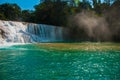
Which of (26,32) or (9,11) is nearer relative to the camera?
(26,32)

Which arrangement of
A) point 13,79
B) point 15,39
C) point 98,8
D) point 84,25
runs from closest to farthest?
point 13,79, point 15,39, point 84,25, point 98,8

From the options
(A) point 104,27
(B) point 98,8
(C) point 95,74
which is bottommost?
(C) point 95,74

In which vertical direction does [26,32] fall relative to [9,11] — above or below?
below

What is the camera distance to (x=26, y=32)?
4450 centimetres

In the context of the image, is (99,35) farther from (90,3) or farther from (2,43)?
(2,43)

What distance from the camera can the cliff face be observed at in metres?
39.4

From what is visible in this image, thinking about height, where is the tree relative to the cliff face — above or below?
above

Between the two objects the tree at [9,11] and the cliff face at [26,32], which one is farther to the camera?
the tree at [9,11]

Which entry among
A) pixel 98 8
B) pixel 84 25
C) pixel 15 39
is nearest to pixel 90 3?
pixel 98 8

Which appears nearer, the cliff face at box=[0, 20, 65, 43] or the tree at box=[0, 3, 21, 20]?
the cliff face at box=[0, 20, 65, 43]

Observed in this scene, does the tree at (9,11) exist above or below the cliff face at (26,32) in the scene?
above

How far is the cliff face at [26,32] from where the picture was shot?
3939 cm

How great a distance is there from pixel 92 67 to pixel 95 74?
91.6 inches

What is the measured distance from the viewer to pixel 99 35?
53.9 m
